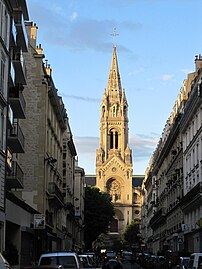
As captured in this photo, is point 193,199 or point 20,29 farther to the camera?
point 193,199

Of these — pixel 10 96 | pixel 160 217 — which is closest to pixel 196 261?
pixel 10 96

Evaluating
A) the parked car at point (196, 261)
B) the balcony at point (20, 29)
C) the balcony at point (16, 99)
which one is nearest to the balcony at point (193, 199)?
the balcony at point (16, 99)

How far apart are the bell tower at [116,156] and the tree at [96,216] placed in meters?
64.3

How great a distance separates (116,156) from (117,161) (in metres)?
1.51

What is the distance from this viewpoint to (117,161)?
182m

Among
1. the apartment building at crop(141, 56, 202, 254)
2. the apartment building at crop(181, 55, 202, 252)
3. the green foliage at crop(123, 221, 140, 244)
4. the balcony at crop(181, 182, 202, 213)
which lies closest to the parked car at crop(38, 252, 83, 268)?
the apartment building at crop(181, 55, 202, 252)

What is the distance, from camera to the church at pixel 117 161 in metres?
182

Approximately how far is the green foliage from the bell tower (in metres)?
9.40

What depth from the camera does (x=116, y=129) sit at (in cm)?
18688

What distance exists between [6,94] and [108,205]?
3214 inches

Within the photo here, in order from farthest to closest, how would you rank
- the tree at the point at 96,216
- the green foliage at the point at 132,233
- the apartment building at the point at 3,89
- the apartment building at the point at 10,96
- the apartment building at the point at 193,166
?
the green foliage at the point at 132,233
the tree at the point at 96,216
the apartment building at the point at 193,166
the apartment building at the point at 10,96
the apartment building at the point at 3,89

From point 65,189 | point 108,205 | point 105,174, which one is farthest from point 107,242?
point 65,189

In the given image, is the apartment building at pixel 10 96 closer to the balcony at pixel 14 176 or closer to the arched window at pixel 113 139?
the balcony at pixel 14 176

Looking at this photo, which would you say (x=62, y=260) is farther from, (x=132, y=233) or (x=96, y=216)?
(x=132, y=233)
